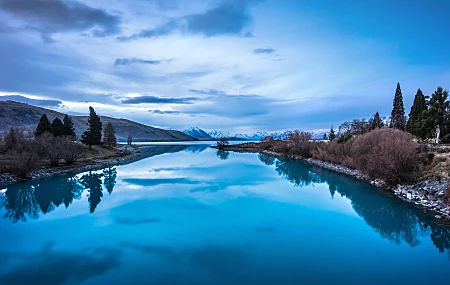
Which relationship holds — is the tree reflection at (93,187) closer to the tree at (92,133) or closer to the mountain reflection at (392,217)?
the mountain reflection at (392,217)

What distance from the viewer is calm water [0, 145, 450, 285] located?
332 inches

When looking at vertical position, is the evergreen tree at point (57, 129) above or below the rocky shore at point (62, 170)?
above

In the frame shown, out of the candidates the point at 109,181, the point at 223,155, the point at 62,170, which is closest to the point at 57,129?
the point at 62,170

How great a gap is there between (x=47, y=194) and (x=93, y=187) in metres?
3.76

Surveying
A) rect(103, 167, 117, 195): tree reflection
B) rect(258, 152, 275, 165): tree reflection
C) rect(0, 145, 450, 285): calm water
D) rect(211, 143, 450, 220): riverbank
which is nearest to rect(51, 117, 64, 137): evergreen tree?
rect(103, 167, 117, 195): tree reflection

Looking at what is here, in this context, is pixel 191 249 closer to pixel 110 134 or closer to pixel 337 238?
pixel 337 238

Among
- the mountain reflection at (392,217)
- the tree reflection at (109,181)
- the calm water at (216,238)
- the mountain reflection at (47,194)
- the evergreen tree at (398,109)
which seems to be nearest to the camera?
the calm water at (216,238)

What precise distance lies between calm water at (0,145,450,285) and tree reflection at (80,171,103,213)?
21 cm

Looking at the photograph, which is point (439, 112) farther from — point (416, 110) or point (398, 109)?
point (398, 109)

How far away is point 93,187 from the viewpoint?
2386cm

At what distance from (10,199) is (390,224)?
23155mm

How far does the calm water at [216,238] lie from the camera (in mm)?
8422

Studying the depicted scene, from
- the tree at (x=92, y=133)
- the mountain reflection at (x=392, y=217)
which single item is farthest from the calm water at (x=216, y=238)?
the tree at (x=92, y=133)

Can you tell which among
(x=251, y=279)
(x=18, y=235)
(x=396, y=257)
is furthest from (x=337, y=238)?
(x=18, y=235)
